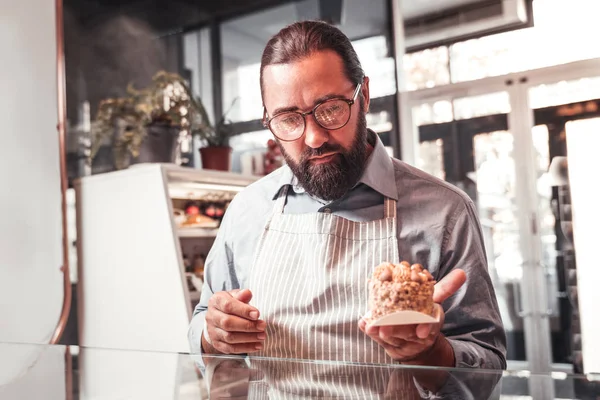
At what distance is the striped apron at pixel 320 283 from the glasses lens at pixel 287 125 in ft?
0.72

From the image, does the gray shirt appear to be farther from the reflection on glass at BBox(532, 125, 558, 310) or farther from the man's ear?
the reflection on glass at BBox(532, 125, 558, 310)

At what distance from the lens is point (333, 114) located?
141 centimetres

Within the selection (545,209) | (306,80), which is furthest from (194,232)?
(545,209)

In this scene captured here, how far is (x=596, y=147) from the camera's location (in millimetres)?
3971

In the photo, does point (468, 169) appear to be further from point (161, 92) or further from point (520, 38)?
point (161, 92)

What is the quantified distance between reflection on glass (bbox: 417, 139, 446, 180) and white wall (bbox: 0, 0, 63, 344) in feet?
8.68

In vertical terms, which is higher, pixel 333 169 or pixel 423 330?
pixel 333 169

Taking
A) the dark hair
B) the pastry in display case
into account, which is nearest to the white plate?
the dark hair

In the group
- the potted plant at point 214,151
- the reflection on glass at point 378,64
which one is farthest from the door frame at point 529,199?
the potted plant at point 214,151

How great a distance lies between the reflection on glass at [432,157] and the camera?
4.45m

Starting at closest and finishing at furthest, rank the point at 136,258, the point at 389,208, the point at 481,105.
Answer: the point at 389,208, the point at 136,258, the point at 481,105

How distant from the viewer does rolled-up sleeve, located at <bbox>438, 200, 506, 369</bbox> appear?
4.24ft

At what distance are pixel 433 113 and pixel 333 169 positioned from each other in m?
3.28

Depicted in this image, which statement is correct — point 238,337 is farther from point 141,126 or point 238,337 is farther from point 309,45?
point 141,126
